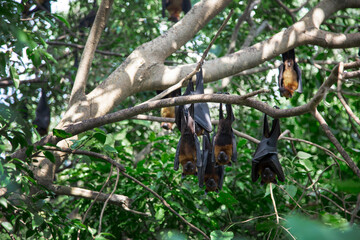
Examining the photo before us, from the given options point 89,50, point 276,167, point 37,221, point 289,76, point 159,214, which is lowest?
point 159,214

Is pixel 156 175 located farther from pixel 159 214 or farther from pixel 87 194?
pixel 87 194

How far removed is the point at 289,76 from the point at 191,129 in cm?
156

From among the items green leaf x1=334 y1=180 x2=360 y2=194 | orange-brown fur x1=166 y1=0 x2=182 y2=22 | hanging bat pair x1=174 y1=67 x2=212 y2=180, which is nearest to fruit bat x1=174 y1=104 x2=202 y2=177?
hanging bat pair x1=174 y1=67 x2=212 y2=180

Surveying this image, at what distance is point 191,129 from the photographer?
9.75 feet

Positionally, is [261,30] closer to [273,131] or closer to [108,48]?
[108,48]

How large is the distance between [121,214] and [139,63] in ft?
4.91

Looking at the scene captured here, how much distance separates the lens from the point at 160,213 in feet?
10.6

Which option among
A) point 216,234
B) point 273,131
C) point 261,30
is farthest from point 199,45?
point 216,234

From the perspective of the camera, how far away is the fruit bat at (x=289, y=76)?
393cm

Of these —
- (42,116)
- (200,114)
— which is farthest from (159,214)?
(42,116)

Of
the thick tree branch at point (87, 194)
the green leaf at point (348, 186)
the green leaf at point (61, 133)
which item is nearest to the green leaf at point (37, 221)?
the green leaf at point (61, 133)

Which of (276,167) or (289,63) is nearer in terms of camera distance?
(276,167)

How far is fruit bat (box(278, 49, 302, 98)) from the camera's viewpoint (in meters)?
3.93

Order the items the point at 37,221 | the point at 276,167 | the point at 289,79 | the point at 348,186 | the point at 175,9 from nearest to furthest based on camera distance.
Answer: the point at 348,186 → the point at 37,221 → the point at 276,167 → the point at 289,79 → the point at 175,9
